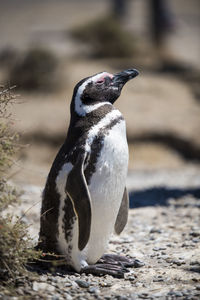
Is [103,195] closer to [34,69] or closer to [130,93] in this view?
[130,93]

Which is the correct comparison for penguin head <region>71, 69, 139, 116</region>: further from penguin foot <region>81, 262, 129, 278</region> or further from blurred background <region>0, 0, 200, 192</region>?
penguin foot <region>81, 262, 129, 278</region>

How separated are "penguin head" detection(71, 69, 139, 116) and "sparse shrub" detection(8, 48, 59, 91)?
496 inches

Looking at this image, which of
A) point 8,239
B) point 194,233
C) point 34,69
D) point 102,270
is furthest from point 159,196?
point 34,69

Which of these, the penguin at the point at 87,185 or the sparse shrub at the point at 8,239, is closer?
the sparse shrub at the point at 8,239

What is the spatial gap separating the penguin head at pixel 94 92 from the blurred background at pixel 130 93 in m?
0.49

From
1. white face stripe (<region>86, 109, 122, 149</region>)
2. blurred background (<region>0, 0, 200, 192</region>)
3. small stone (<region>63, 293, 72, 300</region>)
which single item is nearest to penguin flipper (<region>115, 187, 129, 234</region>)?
white face stripe (<region>86, 109, 122, 149</region>)

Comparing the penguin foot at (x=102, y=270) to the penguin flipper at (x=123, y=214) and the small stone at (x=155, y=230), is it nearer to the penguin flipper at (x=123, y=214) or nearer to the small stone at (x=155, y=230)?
the penguin flipper at (x=123, y=214)

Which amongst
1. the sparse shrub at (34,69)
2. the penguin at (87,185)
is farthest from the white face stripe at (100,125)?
the sparse shrub at (34,69)

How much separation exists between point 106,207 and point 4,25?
3764cm

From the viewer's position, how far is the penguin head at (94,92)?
13.8 feet

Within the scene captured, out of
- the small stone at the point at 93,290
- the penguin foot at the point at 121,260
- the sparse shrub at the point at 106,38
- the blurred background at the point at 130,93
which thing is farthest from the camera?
the sparse shrub at the point at 106,38

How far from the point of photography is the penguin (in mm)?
3895

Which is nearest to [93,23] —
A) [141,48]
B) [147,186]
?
[141,48]

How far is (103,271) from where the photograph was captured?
162 inches
